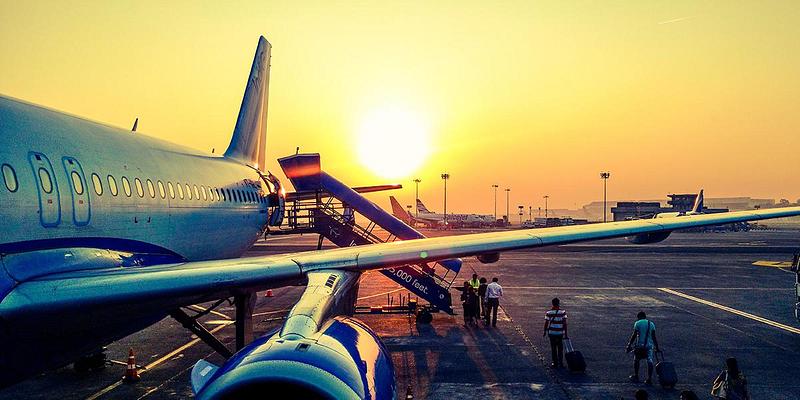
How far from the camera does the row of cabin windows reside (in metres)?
6.72

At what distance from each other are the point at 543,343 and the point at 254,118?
14.5 metres

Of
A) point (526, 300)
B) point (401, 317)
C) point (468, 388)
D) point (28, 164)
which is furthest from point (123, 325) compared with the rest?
point (526, 300)

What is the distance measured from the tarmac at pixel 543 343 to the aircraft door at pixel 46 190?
23.0 feet

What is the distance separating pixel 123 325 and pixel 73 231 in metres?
1.62

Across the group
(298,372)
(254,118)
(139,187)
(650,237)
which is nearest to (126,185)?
(139,187)

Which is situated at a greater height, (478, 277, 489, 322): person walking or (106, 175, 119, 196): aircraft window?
(106, 175, 119, 196): aircraft window

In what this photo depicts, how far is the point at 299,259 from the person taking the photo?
8.62 m

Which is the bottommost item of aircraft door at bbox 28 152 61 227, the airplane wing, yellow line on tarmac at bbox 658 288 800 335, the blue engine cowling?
yellow line on tarmac at bbox 658 288 800 335

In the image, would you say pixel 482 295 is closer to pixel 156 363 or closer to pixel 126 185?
pixel 156 363

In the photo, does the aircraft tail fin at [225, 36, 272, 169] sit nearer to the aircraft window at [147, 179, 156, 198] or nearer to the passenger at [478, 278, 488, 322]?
the aircraft window at [147, 179, 156, 198]

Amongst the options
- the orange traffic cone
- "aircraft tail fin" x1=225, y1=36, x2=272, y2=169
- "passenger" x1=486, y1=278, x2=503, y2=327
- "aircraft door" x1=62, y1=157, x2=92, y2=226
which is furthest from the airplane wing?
"aircraft tail fin" x1=225, y1=36, x2=272, y2=169

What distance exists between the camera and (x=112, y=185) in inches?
361

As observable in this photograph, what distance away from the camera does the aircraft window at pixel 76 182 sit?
7988 mm

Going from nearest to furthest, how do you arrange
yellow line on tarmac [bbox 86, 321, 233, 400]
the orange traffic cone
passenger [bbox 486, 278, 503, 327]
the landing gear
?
1. yellow line on tarmac [bbox 86, 321, 233, 400]
2. the orange traffic cone
3. the landing gear
4. passenger [bbox 486, 278, 503, 327]
